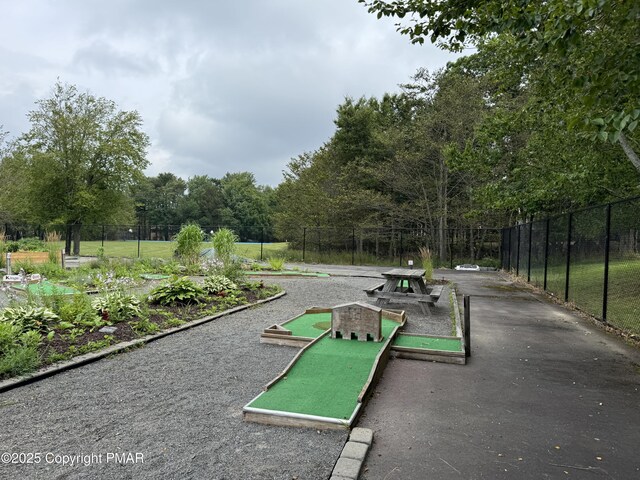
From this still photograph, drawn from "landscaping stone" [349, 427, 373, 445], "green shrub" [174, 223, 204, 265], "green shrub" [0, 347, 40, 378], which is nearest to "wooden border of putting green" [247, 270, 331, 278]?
"green shrub" [174, 223, 204, 265]

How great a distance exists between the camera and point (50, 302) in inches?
228

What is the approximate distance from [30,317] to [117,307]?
3.76ft

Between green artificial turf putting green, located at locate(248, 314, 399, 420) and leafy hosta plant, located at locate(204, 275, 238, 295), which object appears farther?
leafy hosta plant, located at locate(204, 275, 238, 295)

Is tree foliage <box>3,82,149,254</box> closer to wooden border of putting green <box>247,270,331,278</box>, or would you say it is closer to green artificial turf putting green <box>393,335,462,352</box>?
wooden border of putting green <box>247,270,331,278</box>

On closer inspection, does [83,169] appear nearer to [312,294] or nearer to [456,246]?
[312,294]

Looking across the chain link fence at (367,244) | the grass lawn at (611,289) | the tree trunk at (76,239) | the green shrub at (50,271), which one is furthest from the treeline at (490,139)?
the tree trunk at (76,239)

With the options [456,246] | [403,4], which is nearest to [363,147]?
[456,246]

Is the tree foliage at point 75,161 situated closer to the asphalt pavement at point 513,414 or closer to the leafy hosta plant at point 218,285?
the leafy hosta plant at point 218,285

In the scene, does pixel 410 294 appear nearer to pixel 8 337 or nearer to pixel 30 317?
pixel 30 317

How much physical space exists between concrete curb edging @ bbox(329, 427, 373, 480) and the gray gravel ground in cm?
→ 7

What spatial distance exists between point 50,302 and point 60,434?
11.9 feet

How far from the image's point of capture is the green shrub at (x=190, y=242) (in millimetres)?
13516

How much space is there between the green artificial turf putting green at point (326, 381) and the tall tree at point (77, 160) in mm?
23369

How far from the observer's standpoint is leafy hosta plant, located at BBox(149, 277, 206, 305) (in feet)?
24.0
